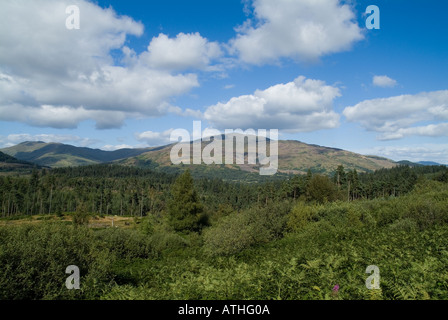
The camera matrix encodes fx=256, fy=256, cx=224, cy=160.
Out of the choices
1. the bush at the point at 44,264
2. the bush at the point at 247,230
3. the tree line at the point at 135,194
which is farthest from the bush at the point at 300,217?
the tree line at the point at 135,194

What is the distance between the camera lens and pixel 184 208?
5519 centimetres

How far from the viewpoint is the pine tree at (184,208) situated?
54.9m

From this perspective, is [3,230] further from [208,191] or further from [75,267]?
[208,191]

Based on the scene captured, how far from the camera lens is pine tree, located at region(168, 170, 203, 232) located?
5494cm

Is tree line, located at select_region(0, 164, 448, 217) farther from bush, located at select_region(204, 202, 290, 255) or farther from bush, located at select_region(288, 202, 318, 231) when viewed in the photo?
bush, located at select_region(204, 202, 290, 255)

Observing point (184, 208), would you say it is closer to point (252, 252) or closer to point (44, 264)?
point (252, 252)

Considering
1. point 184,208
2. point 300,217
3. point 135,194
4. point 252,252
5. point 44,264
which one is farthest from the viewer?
point 135,194

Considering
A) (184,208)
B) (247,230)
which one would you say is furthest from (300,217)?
(184,208)

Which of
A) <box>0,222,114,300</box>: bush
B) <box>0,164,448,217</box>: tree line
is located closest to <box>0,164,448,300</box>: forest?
<box>0,222,114,300</box>: bush

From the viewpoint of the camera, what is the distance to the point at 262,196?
110562 mm

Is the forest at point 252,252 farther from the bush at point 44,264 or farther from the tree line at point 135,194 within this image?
the tree line at point 135,194

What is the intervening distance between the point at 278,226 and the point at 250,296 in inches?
1474

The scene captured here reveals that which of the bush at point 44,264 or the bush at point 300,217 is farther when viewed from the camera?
the bush at point 300,217
